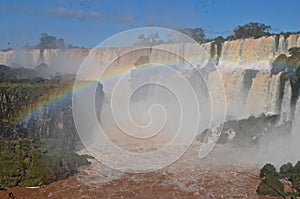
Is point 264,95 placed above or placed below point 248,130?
above

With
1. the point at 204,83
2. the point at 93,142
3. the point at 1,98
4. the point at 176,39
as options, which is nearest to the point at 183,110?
the point at 204,83

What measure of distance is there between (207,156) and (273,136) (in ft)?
8.79

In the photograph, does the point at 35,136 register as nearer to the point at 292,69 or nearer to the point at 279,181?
the point at 279,181

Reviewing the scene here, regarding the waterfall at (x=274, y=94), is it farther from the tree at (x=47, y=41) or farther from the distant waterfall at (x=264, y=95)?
the tree at (x=47, y=41)

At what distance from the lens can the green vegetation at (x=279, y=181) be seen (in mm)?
8922

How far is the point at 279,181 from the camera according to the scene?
9.38m

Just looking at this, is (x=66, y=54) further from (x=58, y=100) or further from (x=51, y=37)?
(x=58, y=100)

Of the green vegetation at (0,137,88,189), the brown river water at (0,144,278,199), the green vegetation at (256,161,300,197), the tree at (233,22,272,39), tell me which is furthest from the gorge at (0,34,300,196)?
the tree at (233,22,272,39)

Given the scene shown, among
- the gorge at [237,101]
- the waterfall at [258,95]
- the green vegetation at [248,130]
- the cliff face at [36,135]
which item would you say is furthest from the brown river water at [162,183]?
the waterfall at [258,95]

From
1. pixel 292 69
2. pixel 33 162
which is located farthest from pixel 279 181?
pixel 292 69

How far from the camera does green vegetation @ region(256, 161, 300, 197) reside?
8.92 m

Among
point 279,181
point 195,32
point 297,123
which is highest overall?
point 195,32

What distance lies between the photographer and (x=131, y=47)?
3534 cm

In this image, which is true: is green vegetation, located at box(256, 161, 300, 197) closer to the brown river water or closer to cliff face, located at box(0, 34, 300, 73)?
the brown river water
